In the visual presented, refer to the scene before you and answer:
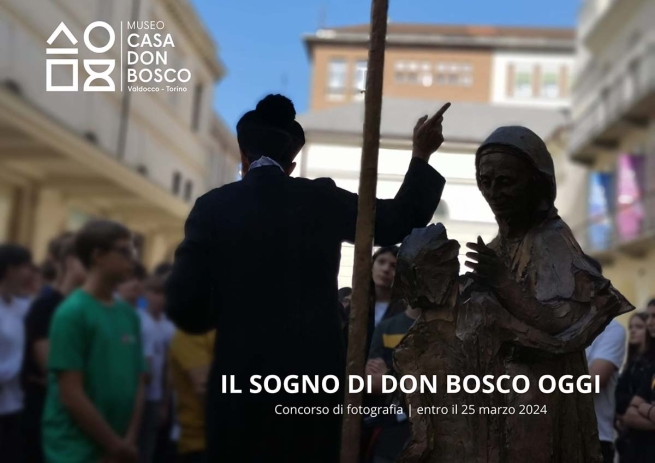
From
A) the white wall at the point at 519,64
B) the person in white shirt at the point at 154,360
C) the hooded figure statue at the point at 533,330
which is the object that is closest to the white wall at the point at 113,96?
the person in white shirt at the point at 154,360

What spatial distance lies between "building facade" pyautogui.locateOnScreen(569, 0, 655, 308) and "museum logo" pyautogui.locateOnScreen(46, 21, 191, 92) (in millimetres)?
10601

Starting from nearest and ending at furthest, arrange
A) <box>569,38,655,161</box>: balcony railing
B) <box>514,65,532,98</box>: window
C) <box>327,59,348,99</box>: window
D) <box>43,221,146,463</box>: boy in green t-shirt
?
<box>43,221,146,463</box>: boy in green t-shirt < <box>569,38,655,161</box>: balcony railing < <box>327,59,348,99</box>: window < <box>514,65,532,98</box>: window

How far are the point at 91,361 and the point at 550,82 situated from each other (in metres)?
56.8

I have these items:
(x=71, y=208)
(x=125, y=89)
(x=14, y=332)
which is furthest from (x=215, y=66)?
(x=14, y=332)

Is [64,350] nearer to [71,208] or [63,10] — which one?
[63,10]

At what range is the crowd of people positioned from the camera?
510 centimetres

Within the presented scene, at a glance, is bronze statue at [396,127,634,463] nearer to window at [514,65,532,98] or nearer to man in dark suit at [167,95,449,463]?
man in dark suit at [167,95,449,463]

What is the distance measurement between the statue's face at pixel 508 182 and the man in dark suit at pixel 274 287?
0.57 feet

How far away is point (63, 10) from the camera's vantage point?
815 inches

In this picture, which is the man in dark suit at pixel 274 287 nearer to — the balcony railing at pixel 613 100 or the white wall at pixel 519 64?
the balcony railing at pixel 613 100

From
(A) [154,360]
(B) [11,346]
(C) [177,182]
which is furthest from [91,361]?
(C) [177,182]

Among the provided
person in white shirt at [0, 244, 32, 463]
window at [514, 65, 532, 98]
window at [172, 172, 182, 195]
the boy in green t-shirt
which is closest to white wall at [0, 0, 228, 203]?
window at [172, 172, 182, 195]

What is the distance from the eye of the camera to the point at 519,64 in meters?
61.7

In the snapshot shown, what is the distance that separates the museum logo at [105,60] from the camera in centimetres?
2022
